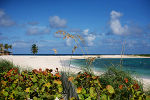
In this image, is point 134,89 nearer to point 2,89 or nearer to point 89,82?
point 89,82

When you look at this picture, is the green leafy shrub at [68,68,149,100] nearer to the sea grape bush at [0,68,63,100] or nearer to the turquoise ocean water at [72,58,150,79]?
the sea grape bush at [0,68,63,100]

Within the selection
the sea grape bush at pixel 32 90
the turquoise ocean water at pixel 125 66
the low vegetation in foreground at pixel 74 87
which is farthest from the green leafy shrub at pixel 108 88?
the turquoise ocean water at pixel 125 66

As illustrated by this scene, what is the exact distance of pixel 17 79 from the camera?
95.8 inches

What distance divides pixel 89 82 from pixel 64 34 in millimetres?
957

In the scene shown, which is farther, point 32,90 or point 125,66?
point 125,66

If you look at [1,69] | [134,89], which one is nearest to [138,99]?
[134,89]

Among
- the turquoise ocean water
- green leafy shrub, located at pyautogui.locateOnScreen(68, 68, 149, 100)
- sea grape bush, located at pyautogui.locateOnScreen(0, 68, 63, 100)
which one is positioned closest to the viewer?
green leafy shrub, located at pyautogui.locateOnScreen(68, 68, 149, 100)

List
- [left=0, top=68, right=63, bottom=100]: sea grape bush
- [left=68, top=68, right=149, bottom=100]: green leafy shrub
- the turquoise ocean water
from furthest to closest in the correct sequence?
the turquoise ocean water < [left=0, top=68, right=63, bottom=100]: sea grape bush < [left=68, top=68, right=149, bottom=100]: green leafy shrub

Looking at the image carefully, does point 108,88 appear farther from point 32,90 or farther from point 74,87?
point 32,90

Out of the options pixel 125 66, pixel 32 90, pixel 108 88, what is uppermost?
pixel 108 88

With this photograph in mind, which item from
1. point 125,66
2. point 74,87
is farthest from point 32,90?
point 125,66

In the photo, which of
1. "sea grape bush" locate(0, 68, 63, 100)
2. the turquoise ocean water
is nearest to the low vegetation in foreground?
"sea grape bush" locate(0, 68, 63, 100)

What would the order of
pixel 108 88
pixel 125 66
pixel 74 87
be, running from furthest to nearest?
pixel 125 66, pixel 74 87, pixel 108 88

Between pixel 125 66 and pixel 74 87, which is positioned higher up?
pixel 74 87
